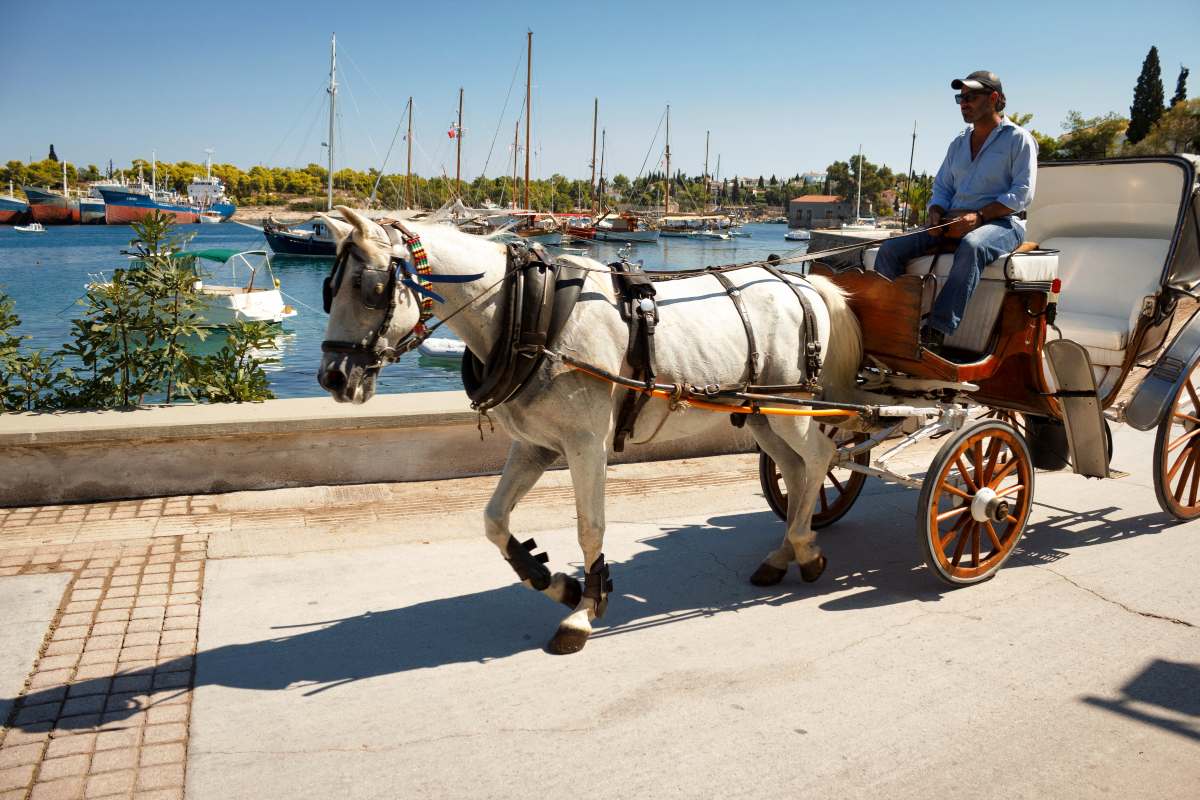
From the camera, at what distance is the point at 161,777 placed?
3.33 metres

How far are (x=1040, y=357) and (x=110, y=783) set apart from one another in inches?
206

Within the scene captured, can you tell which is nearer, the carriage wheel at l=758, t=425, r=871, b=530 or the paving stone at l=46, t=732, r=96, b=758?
the paving stone at l=46, t=732, r=96, b=758

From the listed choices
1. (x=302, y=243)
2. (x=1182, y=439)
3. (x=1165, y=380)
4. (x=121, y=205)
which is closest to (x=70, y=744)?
(x=1165, y=380)

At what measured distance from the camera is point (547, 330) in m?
4.25

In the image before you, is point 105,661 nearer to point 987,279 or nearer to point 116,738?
point 116,738

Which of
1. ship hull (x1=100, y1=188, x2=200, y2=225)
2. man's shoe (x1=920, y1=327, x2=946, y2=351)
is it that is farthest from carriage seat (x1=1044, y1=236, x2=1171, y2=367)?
ship hull (x1=100, y1=188, x2=200, y2=225)

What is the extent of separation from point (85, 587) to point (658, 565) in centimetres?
322

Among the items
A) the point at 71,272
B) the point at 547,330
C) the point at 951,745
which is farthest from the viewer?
the point at 71,272

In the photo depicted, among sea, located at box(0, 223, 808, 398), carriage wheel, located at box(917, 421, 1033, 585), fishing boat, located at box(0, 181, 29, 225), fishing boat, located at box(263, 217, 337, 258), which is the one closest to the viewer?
carriage wheel, located at box(917, 421, 1033, 585)

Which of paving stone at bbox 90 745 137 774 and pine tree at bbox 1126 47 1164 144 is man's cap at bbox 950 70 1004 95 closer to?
paving stone at bbox 90 745 137 774

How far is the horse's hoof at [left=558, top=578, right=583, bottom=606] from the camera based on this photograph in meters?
4.62

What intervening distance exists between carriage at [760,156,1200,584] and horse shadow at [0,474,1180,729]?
0.34m

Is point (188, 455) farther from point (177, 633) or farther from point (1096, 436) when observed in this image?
point (1096, 436)

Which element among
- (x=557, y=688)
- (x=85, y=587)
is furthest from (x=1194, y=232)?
(x=85, y=587)
